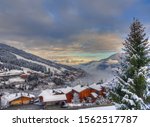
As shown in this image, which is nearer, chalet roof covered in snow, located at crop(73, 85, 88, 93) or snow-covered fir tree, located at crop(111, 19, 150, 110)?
snow-covered fir tree, located at crop(111, 19, 150, 110)

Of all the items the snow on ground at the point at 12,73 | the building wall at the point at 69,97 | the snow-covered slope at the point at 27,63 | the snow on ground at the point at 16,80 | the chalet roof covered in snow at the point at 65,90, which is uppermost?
the snow-covered slope at the point at 27,63

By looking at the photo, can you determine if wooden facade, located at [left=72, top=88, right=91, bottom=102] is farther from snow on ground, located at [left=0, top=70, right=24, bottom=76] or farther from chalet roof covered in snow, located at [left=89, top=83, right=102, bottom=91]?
snow on ground, located at [left=0, top=70, right=24, bottom=76]

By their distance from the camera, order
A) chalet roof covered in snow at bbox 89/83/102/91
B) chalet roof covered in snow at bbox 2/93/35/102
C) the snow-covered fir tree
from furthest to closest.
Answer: chalet roof covered in snow at bbox 89/83/102/91, chalet roof covered in snow at bbox 2/93/35/102, the snow-covered fir tree

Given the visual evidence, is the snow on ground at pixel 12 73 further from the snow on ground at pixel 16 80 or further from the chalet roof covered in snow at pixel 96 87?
the chalet roof covered in snow at pixel 96 87

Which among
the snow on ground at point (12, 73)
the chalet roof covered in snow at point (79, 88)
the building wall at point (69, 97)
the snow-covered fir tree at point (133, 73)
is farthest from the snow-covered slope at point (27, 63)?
the snow-covered fir tree at point (133, 73)

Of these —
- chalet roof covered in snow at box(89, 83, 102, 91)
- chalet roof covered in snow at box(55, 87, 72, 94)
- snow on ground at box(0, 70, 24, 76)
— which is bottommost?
chalet roof covered in snow at box(55, 87, 72, 94)

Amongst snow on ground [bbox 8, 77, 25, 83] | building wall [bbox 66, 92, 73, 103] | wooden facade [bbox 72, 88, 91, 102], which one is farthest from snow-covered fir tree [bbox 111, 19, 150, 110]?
snow on ground [bbox 8, 77, 25, 83]

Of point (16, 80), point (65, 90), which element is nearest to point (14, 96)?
point (16, 80)

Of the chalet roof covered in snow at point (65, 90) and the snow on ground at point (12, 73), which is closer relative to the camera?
the snow on ground at point (12, 73)
